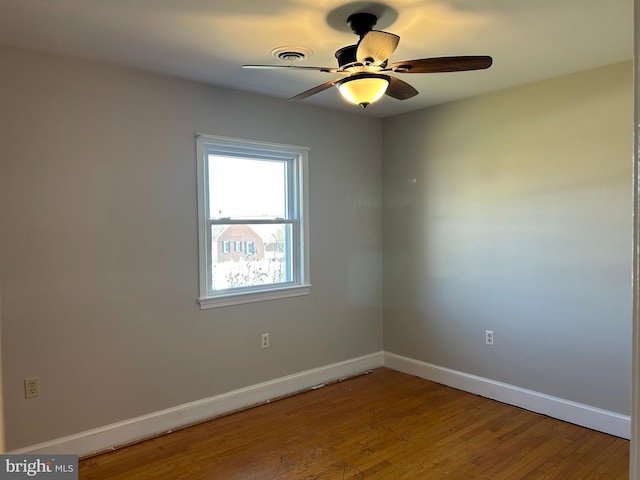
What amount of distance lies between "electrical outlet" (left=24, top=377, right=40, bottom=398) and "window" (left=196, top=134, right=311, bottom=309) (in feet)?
3.67

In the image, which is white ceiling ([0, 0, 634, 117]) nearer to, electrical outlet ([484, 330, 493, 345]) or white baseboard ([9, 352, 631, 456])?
electrical outlet ([484, 330, 493, 345])

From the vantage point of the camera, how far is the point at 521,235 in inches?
137

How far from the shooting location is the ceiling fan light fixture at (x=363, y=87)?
2.15 metres

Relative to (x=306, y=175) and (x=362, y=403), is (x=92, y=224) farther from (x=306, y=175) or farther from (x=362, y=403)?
(x=362, y=403)

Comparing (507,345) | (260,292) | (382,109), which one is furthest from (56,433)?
(382,109)

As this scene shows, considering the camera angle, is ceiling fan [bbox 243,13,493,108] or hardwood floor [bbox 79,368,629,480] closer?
ceiling fan [bbox 243,13,493,108]

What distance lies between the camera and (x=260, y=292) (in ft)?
12.0

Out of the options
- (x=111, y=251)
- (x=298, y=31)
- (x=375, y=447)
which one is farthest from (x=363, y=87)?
(x=375, y=447)

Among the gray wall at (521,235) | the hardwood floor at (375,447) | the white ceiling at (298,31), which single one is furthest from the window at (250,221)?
the gray wall at (521,235)

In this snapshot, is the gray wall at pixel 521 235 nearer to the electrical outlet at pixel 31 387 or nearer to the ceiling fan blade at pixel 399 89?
the ceiling fan blade at pixel 399 89

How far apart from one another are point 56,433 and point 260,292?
1632 mm

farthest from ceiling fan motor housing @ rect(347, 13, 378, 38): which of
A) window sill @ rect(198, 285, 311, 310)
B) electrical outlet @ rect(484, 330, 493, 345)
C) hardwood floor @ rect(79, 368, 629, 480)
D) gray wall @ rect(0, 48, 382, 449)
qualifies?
electrical outlet @ rect(484, 330, 493, 345)

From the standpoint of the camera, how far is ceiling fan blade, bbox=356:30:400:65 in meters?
1.90

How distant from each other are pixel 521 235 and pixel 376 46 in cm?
219
